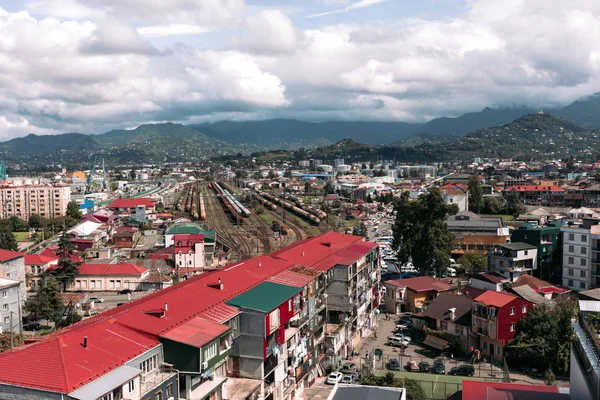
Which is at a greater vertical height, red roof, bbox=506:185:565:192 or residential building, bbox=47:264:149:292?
red roof, bbox=506:185:565:192

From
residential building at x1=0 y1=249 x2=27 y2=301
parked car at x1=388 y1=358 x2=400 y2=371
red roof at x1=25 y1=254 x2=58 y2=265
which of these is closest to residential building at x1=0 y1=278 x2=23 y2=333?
residential building at x1=0 y1=249 x2=27 y2=301

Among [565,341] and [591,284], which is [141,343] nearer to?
[565,341]

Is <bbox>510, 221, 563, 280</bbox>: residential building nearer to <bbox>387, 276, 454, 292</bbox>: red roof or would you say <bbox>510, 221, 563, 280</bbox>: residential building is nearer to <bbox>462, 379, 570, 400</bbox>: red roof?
<bbox>387, 276, 454, 292</bbox>: red roof

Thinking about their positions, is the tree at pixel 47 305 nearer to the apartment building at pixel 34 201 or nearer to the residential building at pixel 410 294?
the residential building at pixel 410 294

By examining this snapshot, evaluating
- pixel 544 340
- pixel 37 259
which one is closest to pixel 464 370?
pixel 544 340

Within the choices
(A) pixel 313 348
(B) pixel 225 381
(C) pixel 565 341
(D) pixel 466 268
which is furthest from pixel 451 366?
(D) pixel 466 268

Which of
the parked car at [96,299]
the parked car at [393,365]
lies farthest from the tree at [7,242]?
the parked car at [393,365]

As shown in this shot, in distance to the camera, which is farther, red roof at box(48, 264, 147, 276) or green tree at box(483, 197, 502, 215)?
green tree at box(483, 197, 502, 215)
